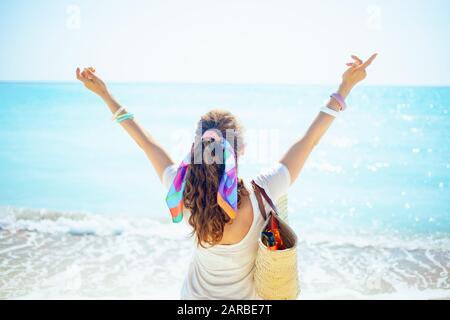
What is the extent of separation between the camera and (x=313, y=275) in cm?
538

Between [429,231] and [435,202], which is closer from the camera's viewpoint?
[429,231]

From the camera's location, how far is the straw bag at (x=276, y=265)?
5.94 feet

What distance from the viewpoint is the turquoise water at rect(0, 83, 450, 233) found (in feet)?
27.6

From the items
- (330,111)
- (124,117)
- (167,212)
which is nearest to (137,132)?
(124,117)


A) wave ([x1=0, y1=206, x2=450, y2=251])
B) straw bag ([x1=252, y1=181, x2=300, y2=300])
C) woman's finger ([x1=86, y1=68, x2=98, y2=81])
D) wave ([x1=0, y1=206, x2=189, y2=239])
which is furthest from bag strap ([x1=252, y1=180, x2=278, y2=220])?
wave ([x1=0, y1=206, x2=189, y2=239])

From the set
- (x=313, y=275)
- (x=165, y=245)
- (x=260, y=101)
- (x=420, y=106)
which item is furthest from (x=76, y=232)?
(x=420, y=106)

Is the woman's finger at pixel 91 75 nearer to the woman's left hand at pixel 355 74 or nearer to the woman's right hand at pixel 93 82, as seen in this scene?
the woman's right hand at pixel 93 82

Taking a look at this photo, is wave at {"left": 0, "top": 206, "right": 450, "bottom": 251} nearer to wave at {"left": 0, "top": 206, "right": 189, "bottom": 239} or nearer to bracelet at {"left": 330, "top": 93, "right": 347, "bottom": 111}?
wave at {"left": 0, "top": 206, "right": 189, "bottom": 239}

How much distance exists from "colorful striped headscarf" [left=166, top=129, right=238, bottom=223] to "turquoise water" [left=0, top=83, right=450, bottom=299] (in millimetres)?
187

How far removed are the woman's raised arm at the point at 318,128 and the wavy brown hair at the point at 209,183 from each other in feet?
0.76

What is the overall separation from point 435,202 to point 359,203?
1432 millimetres

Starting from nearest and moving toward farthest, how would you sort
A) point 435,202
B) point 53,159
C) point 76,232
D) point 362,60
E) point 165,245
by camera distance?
point 362,60 → point 165,245 → point 76,232 → point 435,202 → point 53,159

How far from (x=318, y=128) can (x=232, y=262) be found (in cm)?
68
